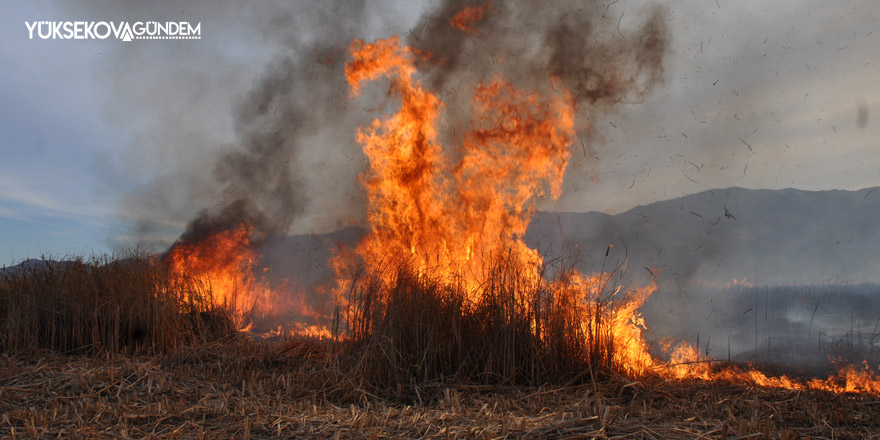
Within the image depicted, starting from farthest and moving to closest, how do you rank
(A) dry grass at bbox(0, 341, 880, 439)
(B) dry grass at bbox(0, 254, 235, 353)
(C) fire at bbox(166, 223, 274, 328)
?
(C) fire at bbox(166, 223, 274, 328)
(B) dry grass at bbox(0, 254, 235, 353)
(A) dry grass at bbox(0, 341, 880, 439)

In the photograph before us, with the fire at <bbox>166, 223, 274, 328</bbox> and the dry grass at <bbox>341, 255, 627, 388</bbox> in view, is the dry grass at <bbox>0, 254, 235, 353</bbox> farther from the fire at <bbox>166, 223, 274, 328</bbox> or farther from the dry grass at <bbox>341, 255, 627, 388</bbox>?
the fire at <bbox>166, 223, 274, 328</bbox>

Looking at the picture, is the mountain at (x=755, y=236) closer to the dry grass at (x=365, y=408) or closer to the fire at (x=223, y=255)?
the fire at (x=223, y=255)

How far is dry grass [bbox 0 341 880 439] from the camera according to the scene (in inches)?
145

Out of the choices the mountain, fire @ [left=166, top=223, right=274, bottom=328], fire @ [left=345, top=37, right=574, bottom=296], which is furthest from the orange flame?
the mountain

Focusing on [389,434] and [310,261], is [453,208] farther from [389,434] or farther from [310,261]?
[310,261]

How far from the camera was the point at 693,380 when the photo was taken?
6.01 metres

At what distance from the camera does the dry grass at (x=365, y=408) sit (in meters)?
3.68

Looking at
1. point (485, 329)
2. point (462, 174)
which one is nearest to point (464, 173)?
point (462, 174)

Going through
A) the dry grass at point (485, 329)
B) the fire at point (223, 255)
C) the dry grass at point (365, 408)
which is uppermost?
the fire at point (223, 255)

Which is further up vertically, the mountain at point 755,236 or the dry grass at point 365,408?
the mountain at point 755,236

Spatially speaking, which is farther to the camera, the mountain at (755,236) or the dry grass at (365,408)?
the mountain at (755,236)

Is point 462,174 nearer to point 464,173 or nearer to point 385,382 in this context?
point 464,173

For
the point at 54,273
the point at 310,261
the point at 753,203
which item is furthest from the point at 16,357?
the point at 753,203

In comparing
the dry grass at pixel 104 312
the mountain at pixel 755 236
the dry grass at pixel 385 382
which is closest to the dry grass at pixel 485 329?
the dry grass at pixel 385 382
